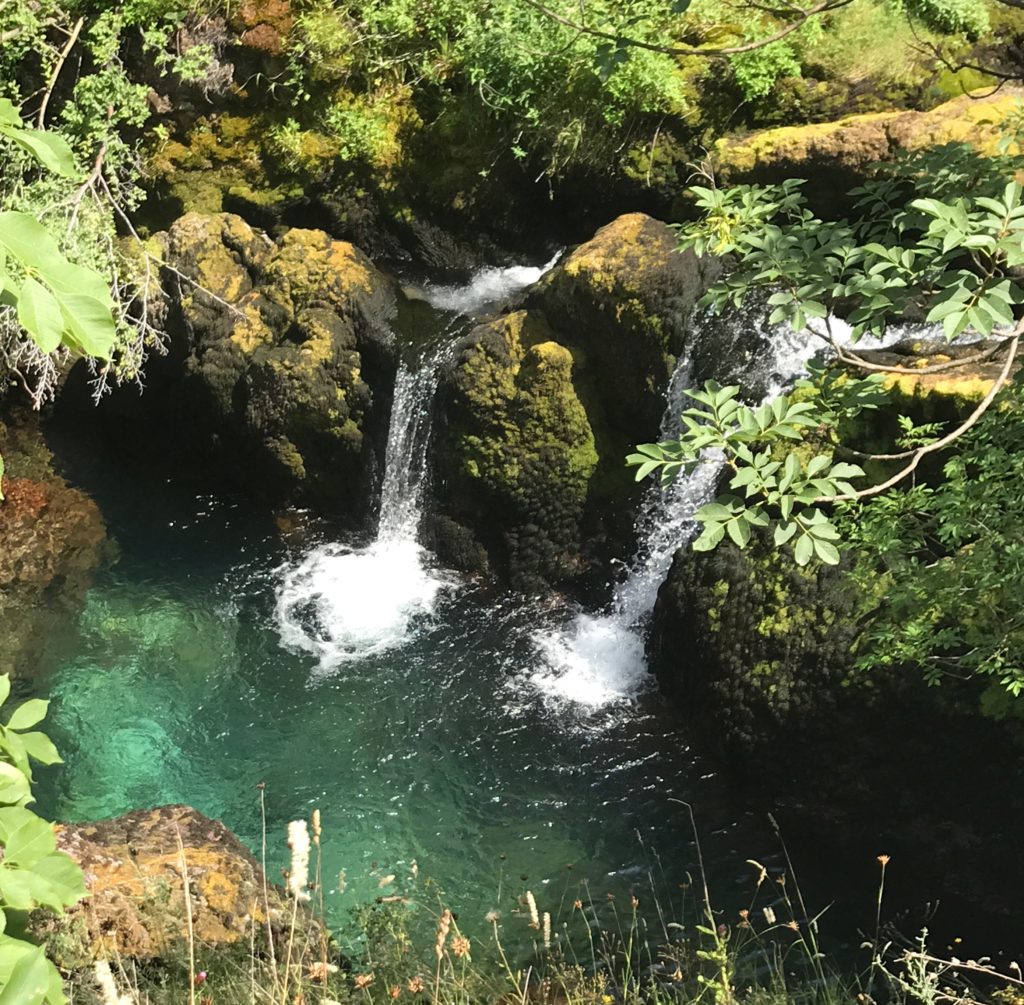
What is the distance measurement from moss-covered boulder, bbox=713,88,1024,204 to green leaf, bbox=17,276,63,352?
6.40 meters

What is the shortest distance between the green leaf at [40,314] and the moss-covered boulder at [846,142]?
6.40 metres

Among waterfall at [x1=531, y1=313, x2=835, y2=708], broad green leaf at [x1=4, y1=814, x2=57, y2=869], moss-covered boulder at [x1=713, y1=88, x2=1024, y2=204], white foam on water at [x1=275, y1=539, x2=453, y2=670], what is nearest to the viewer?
broad green leaf at [x1=4, y1=814, x2=57, y2=869]

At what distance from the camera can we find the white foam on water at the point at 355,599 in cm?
752

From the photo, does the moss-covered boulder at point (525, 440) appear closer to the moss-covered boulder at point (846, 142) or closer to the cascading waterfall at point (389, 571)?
the cascading waterfall at point (389, 571)

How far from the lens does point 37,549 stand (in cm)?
832

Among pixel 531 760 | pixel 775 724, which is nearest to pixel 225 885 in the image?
pixel 531 760

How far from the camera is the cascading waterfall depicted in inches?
299

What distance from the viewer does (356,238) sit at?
9406 millimetres

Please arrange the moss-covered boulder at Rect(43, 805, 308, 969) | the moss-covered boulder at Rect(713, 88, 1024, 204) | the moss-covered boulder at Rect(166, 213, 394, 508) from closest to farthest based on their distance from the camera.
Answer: the moss-covered boulder at Rect(43, 805, 308, 969) < the moss-covered boulder at Rect(713, 88, 1024, 204) < the moss-covered boulder at Rect(166, 213, 394, 508)

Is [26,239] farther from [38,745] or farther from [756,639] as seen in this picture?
[756,639]

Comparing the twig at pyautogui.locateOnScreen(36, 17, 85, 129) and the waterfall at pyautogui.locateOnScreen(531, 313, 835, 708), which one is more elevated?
the twig at pyautogui.locateOnScreen(36, 17, 85, 129)

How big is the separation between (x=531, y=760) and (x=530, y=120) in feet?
17.7

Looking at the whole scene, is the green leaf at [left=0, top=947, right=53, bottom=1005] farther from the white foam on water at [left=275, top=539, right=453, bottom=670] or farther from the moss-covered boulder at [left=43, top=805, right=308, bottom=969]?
the white foam on water at [left=275, top=539, right=453, bottom=670]

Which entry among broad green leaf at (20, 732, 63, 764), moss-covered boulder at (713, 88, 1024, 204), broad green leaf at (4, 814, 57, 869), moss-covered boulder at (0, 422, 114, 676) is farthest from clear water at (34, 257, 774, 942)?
broad green leaf at (4, 814, 57, 869)
